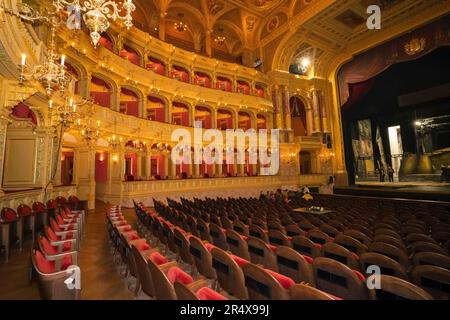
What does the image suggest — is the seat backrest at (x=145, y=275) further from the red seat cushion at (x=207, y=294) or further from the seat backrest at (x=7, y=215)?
the seat backrest at (x=7, y=215)

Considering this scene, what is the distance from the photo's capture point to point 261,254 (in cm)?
317

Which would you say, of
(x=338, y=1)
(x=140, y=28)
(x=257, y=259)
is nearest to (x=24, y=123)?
(x=257, y=259)

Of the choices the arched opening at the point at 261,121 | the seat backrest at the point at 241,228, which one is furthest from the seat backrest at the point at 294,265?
the arched opening at the point at 261,121

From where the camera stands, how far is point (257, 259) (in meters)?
3.29

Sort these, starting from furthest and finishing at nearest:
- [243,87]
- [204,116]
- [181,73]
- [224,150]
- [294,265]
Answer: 1. [243,87]
2. [204,116]
3. [224,150]
4. [181,73]
5. [294,265]

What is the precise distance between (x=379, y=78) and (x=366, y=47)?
266 centimetres

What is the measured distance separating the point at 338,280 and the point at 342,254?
0.67m

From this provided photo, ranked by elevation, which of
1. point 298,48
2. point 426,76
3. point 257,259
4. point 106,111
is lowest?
point 257,259

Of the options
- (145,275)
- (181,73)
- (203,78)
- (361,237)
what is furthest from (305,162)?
(145,275)

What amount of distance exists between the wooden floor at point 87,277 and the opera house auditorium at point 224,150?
0.03 meters

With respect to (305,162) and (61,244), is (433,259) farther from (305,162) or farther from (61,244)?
(305,162)
